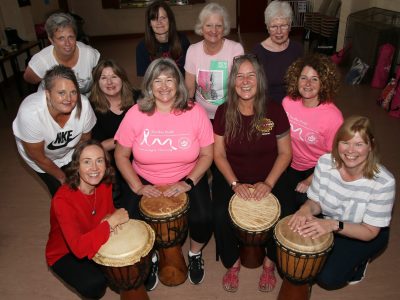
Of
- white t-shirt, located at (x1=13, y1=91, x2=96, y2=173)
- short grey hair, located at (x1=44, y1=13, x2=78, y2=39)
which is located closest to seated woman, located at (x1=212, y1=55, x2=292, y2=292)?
white t-shirt, located at (x1=13, y1=91, x2=96, y2=173)

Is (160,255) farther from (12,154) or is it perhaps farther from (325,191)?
(12,154)

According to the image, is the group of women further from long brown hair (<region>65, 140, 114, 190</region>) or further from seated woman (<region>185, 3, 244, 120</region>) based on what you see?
seated woman (<region>185, 3, 244, 120</region>)

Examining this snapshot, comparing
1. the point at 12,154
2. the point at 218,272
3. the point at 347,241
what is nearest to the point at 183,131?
the point at 218,272

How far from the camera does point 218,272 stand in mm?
2545

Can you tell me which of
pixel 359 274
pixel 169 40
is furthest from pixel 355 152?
pixel 169 40

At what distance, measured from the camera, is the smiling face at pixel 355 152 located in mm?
1855

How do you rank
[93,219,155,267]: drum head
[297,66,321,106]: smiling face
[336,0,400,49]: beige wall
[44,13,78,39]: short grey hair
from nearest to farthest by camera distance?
[93,219,155,267]: drum head < [297,66,321,106]: smiling face < [44,13,78,39]: short grey hair < [336,0,400,49]: beige wall

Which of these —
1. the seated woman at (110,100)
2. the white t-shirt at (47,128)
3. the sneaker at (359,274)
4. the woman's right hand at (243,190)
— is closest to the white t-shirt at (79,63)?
the seated woman at (110,100)

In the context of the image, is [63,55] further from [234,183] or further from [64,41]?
[234,183]

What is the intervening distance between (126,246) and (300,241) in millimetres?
906

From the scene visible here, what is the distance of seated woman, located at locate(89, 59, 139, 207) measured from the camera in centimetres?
266

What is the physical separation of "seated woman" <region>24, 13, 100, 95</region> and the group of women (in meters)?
0.02

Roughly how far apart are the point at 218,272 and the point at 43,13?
8.60 metres

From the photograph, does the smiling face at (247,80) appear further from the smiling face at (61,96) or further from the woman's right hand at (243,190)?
the smiling face at (61,96)
